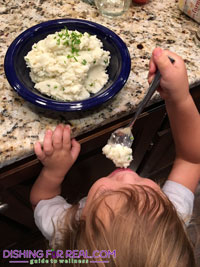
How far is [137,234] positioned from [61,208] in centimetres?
26

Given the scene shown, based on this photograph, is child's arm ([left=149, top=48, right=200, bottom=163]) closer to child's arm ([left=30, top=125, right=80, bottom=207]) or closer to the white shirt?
the white shirt

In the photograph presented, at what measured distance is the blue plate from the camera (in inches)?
23.5

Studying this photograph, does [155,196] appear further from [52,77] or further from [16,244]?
[16,244]

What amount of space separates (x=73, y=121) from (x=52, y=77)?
0.12 meters

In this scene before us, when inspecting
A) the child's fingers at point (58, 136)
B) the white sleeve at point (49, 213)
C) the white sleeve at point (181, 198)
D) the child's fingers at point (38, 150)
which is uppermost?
the child's fingers at point (58, 136)

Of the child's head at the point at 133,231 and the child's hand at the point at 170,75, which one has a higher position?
the child's hand at the point at 170,75

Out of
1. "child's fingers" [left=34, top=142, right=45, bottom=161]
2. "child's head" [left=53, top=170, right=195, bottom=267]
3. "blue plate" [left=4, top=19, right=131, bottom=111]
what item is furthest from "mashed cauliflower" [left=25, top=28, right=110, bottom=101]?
"child's head" [left=53, top=170, right=195, bottom=267]

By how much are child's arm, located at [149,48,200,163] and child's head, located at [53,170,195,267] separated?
210mm

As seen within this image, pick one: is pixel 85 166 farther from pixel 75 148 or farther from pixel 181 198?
pixel 181 198

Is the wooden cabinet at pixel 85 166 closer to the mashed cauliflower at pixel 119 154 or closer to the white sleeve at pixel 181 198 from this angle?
the mashed cauliflower at pixel 119 154

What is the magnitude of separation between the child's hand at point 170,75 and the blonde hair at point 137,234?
27cm

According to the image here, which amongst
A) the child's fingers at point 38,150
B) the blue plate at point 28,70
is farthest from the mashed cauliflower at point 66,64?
the child's fingers at point 38,150

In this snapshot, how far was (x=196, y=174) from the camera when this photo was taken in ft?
2.53

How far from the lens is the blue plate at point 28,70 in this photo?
1.96 feet
